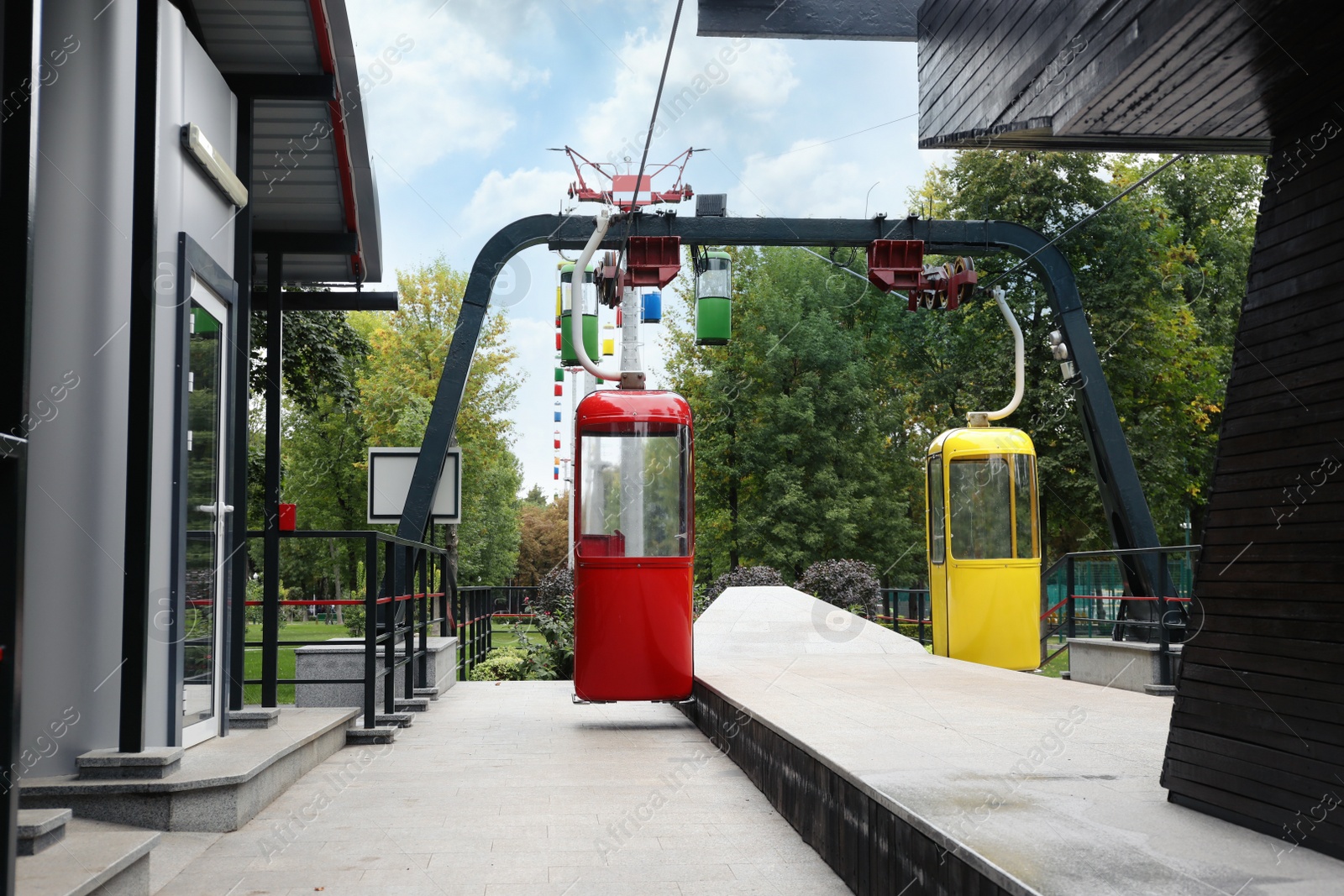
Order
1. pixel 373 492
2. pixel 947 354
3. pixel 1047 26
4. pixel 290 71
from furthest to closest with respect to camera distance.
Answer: pixel 947 354 → pixel 373 492 → pixel 290 71 → pixel 1047 26

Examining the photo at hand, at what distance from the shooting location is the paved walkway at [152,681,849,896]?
475 centimetres

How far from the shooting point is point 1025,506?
1328cm

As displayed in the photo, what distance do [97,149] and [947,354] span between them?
2487 centimetres

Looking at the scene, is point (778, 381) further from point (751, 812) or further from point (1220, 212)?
point (751, 812)

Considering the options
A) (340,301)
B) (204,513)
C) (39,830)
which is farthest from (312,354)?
(39,830)

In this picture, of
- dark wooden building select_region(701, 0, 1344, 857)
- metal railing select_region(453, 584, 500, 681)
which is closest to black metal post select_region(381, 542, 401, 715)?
dark wooden building select_region(701, 0, 1344, 857)

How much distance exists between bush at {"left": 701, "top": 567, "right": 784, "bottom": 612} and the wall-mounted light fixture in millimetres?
16689

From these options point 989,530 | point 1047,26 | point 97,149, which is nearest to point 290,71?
point 97,149

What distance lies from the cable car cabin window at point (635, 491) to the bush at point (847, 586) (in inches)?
524

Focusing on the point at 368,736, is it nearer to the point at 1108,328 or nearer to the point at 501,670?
the point at 501,670

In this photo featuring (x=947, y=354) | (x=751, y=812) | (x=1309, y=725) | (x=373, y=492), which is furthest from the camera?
(x=947, y=354)

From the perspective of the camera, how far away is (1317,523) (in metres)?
3.80

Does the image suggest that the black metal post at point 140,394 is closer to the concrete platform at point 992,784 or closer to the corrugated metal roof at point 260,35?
the corrugated metal roof at point 260,35

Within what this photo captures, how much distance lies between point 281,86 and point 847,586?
56.0 feet
